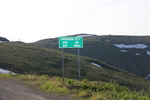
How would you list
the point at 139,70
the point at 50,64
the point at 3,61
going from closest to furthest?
the point at 3,61
the point at 50,64
the point at 139,70

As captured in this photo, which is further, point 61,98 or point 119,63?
point 119,63

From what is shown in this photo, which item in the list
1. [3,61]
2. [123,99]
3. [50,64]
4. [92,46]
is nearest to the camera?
[123,99]

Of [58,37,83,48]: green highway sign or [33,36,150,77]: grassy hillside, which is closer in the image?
[58,37,83,48]: green highway sign

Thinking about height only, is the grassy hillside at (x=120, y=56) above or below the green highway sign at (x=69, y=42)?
below

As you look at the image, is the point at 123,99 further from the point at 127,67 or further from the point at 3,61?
the point at 127,67

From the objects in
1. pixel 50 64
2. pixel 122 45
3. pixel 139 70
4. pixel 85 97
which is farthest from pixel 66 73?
pixel 122 45

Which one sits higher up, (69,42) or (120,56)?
(69,42)

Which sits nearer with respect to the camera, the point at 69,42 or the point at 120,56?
the point at 69,42

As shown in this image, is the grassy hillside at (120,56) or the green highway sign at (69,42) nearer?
the green highway sign at (69,42)

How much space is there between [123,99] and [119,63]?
93.3m

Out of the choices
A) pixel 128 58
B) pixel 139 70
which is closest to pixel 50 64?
pixel 139 70

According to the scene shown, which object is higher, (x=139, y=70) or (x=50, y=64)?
(x=50, y=64)

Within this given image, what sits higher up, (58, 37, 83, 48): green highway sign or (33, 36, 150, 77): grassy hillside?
(58, 37, 83, 48): green highway sign

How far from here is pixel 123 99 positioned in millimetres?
13312
